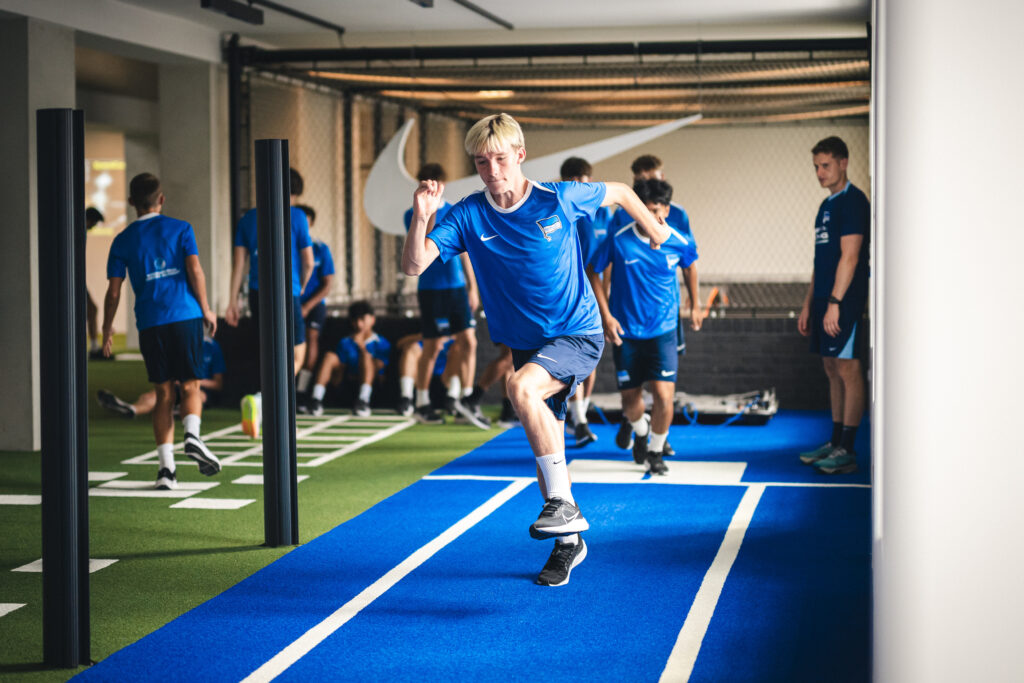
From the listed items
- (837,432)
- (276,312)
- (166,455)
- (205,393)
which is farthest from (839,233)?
(205,393)

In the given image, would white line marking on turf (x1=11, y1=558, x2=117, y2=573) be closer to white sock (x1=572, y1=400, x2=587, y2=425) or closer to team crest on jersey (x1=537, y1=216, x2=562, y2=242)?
team crest on jersey (x1=537, y1=216, x2=562, y2=242)

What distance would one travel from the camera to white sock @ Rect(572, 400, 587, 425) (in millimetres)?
8047

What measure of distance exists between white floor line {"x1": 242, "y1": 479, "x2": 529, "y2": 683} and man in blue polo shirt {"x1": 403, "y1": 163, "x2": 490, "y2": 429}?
306 centimetres

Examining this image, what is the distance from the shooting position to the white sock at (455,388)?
9.34m

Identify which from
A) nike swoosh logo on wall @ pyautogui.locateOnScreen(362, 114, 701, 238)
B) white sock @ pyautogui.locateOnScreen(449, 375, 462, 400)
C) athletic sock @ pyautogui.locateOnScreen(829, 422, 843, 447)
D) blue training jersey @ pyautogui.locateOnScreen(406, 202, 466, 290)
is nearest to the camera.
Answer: athletic sock @ pyautogui.locateOnScreen(829, 422, 843, 447)

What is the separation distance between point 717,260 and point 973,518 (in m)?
16.7

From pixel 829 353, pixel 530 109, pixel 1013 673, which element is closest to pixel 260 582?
pixel 1013 673

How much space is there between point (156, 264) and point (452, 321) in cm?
317

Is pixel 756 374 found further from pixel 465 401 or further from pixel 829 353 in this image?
pixel 829 353

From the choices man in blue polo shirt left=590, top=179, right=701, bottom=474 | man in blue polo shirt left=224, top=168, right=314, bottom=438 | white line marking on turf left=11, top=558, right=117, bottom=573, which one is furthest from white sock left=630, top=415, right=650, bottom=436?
white line marking on turf left=11, top=558, right=117, bottom=573

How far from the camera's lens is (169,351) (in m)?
6.37

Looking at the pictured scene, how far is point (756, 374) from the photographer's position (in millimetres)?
10219

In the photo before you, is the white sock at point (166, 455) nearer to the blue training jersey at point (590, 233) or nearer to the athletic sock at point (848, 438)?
the blue training jersey at point (590, 233)

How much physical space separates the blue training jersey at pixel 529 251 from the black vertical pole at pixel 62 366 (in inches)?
52.4
